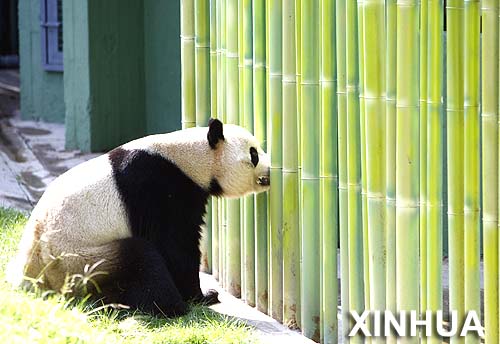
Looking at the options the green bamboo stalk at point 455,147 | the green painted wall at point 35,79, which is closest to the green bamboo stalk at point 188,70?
the green bamboo stalk at point 455,147

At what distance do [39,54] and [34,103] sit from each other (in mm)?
617

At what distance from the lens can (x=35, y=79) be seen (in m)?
12.7

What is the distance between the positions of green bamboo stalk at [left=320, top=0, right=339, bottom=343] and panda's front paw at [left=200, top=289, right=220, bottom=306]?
715mm

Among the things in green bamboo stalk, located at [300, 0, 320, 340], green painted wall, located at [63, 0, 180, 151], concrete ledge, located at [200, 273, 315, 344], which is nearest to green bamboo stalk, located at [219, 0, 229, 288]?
concrete ledge, located at [200, 273, 315, 344]

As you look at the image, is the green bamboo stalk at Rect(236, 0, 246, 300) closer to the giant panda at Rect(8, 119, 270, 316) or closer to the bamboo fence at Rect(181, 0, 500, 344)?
the bamboo fence at Rect(181, 0, 500, 344)

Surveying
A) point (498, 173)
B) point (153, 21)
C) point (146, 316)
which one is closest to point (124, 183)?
point (146, 316)

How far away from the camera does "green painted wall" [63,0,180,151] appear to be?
414 inches

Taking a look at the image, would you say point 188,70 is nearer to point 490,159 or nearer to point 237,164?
point 237,164

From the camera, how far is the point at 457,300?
4387 millimetres

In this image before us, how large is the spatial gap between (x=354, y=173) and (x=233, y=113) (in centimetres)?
128

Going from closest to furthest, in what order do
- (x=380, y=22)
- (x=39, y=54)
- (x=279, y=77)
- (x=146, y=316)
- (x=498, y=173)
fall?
(x=498, y=173) → (x=380, y=22) → (x=146, y=316) → (x=279, y=77) → (x=39, y=54)

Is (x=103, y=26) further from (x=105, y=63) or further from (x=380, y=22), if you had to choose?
(x=380, y=22)

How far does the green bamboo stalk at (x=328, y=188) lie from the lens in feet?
16.3

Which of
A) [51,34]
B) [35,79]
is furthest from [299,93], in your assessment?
[35,79]
